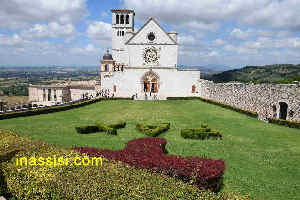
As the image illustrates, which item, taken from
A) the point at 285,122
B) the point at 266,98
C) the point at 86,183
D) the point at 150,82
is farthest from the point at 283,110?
the point at 150,82

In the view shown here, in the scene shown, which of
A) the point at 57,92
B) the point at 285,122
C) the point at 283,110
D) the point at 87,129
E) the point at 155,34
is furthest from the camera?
the point at 57,92

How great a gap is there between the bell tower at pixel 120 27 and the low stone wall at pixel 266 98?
2704 centimetres

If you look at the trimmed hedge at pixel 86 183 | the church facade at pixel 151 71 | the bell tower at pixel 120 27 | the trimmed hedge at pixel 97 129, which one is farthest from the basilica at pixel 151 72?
the trimmed hedge at pixel 86 183

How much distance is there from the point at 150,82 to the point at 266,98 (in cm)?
2244

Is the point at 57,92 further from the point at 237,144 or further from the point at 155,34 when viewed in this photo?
the point at 237,144

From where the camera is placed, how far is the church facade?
134 feet

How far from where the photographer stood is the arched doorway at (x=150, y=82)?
41188mm

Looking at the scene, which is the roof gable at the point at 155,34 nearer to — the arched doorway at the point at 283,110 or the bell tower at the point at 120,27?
the bell tower at the point at 120,27

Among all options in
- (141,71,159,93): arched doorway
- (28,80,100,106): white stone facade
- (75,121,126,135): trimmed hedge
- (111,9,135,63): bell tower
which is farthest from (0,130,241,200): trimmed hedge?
(28,80,100,106): white stone facade

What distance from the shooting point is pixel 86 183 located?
582 cm

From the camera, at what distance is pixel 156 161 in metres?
8.20

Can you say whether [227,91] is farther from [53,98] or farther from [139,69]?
[53,98]

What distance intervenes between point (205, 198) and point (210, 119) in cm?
1723

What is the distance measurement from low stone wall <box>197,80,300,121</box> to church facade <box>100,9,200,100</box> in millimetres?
10680
